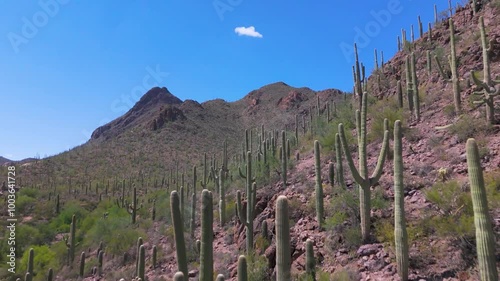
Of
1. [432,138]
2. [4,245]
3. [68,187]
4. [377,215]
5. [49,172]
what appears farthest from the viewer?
[49,172]

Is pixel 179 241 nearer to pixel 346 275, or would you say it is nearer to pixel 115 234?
pixel 346 275

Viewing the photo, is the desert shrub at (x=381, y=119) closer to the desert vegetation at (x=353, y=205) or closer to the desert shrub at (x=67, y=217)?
the desert vegetation at (x=353, y=205)

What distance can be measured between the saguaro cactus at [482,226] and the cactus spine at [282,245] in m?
2.68

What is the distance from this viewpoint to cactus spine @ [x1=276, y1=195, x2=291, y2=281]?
5.26 meters

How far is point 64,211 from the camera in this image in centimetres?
2541

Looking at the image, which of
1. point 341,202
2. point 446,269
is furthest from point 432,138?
point 446,269

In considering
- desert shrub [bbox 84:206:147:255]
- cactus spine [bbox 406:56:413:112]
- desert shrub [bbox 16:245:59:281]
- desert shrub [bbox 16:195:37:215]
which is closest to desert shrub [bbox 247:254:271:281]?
cactus spine [bbox 406:56:413:112]

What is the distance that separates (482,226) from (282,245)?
111 inches

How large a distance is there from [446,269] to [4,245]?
2216 centimetres

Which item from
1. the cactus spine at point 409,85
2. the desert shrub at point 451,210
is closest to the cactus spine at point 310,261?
the desert shrub at point 451,210

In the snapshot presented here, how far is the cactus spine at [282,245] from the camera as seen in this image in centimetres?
526

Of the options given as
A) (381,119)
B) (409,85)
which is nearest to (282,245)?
(381,119)

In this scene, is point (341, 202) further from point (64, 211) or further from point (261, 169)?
point (64, 211)

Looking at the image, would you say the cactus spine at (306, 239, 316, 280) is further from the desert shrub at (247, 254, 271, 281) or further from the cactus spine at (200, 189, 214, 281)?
the cactus spine at (200, 189, 214, 281)
